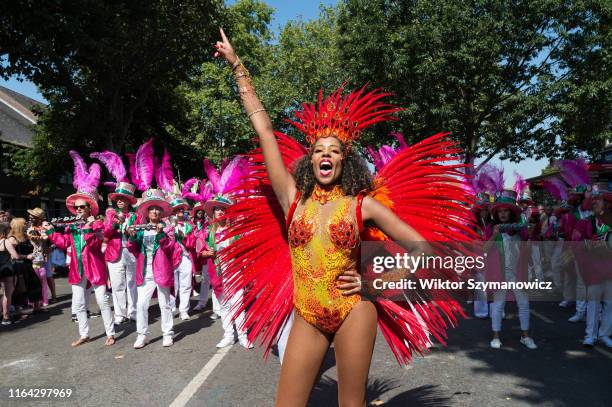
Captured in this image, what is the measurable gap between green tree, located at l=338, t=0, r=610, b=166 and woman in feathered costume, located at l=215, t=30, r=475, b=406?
11.4 metres

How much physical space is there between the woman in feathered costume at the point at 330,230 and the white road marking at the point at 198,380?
4.96 feet

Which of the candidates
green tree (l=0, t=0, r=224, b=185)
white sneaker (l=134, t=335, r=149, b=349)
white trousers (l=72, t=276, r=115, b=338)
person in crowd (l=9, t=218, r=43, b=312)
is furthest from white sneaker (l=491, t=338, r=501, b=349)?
green tree (l=0, t=0, r=224, b=185)

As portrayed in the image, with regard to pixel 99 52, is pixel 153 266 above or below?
below

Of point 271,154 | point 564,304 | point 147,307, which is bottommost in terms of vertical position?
point 564,304

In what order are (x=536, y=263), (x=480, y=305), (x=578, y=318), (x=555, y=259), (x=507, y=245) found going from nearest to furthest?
(x=507, y=245)
(x=578, y=318)
(x=480, y=305)
(x=555, y=259)
(x=536, y=263)

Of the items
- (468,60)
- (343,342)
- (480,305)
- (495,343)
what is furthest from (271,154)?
(468,60)

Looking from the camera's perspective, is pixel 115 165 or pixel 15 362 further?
pixel 115 165

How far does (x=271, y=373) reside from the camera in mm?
5066

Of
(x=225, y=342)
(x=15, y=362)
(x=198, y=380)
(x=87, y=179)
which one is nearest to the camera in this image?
(x=198, y=380)

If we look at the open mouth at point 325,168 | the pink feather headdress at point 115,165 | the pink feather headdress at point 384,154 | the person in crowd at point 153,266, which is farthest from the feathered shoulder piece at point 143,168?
the open mouth at point 325,168

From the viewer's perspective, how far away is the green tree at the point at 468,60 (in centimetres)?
1398

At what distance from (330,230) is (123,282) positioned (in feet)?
17.9

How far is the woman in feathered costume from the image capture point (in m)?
2.62

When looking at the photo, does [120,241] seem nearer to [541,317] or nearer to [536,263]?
[541,317]
